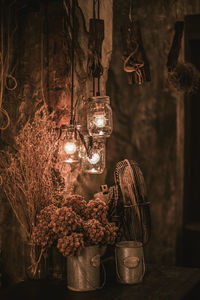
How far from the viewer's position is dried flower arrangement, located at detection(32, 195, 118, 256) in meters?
2.16

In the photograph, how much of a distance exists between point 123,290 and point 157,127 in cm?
222

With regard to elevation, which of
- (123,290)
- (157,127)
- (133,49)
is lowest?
(123,290)

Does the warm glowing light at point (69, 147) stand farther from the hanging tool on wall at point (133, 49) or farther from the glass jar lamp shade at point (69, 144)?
the hanging tool on wall at point (133, 49)

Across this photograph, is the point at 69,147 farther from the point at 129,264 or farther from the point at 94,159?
the point at 129,264

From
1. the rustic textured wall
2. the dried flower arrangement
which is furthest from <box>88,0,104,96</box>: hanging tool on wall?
Answer: the rustic textured wall

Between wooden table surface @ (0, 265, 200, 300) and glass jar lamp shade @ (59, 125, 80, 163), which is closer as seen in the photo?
wooden table surface @ (0, 265, 200, 300)

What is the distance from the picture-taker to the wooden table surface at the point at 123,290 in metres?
2.15

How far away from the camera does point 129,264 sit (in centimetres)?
231

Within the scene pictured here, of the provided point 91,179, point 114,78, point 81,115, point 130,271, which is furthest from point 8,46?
point 130,271

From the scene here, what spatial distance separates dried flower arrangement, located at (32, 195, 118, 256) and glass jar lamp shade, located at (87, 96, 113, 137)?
387 mm

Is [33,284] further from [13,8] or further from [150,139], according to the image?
[150,139]

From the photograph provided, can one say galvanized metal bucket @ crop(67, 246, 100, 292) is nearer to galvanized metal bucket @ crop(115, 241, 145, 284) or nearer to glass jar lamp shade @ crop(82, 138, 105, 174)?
galvanized metal bucket @ crop(115, 241, 145, 284)

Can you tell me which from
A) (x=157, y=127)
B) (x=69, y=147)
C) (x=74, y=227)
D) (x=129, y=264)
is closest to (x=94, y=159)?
(x=69, y=147)

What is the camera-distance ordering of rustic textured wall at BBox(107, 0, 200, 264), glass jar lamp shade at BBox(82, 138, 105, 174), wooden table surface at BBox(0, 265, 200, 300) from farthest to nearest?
1. rustic textured wall at BBox(107, 0, 200, 264)
2. glass jar lamp shade at BBox(82, 138, 105, 174)
3. wooden table surface at BBox(0, 265, 200, 300)
